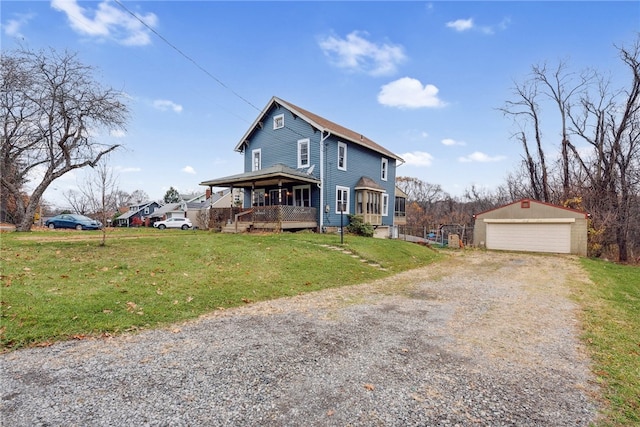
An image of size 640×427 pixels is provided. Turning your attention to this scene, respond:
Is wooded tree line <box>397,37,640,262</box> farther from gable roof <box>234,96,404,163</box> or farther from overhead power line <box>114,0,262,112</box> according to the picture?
overhead power line <box>114,0,262,112</box>

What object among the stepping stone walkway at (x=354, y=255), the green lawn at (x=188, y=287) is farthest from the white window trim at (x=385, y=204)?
the stepping stone walkway at (x=354, y=255)

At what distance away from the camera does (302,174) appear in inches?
719

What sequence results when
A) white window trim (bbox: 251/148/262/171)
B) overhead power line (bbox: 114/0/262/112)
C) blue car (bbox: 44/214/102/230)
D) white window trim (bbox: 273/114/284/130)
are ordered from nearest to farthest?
1. overhead power line (bbox: 114/0/262/112)
2. white window trim (bbox: 273/114/284/130)
3. white window trim (bbox: 251/148/262/171)
4. blue car (bbox: 44/214/102/230)

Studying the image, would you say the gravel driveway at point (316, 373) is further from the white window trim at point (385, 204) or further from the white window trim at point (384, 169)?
the white window trim at point (384, 169)

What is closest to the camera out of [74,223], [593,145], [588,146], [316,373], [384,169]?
[316,373]

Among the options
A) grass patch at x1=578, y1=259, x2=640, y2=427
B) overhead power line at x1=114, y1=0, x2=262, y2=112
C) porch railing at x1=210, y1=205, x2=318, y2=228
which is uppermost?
overhead power line at x1=114, y1=0, x2=262, y2=112

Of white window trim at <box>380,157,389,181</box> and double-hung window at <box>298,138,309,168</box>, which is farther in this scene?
white window trim at <box>380,157,389,181</box>

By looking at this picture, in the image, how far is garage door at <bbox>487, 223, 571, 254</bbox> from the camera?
1848 centimetres

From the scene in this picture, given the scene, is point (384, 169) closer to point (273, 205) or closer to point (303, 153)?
point (303, 153)

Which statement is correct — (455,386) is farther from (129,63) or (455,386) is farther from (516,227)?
(516,227)

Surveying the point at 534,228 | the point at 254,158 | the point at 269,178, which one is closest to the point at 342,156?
Answer: the point at 269,178

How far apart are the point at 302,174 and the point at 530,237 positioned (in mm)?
15138

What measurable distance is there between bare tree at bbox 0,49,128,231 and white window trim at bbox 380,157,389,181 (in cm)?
1717

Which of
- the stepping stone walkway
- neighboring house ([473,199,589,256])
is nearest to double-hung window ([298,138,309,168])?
the stepping stone walkway
